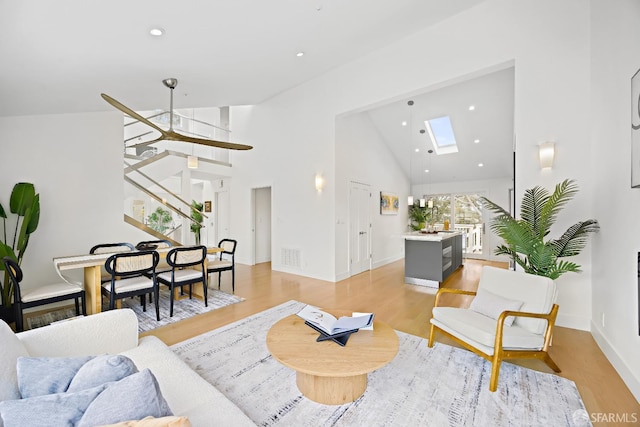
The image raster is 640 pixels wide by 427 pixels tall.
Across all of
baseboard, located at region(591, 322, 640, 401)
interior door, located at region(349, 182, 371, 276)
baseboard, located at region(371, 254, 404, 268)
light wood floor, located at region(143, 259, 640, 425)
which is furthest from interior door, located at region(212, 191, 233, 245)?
baseboard, located at region(591, 322, 640, 401)

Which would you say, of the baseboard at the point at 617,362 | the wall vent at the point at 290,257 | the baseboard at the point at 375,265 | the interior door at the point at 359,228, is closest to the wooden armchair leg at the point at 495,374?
the baseboard at the point at 617,362

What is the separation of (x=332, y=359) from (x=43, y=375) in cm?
143

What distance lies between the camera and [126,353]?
1.76 metres

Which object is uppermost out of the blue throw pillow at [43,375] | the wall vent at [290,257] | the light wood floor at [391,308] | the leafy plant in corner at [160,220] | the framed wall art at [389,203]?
the framed wall art at [389,203]

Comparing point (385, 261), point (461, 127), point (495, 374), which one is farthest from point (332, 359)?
point (461, 127)

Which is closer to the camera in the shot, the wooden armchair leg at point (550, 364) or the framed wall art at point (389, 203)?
the wooden armchair leg at point (550, 364)

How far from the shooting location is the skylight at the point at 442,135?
6597 mm

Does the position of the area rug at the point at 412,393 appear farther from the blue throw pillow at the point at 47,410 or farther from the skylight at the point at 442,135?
the skylight at the point at 442,135

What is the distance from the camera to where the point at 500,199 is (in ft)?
26.0

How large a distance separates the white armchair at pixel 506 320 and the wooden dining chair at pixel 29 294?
13.1 ft

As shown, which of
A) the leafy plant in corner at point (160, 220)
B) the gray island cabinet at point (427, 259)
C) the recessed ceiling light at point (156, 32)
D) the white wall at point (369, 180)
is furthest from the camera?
the leafy plant in corner at point (160, 220)

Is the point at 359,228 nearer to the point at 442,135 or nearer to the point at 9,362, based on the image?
the point at 442,135

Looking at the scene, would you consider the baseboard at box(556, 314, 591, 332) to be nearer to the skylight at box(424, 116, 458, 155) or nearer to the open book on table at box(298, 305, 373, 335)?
the open book on table at box(298, 305, 373, 335)

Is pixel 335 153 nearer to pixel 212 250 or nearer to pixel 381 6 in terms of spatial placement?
pixel 381 6
